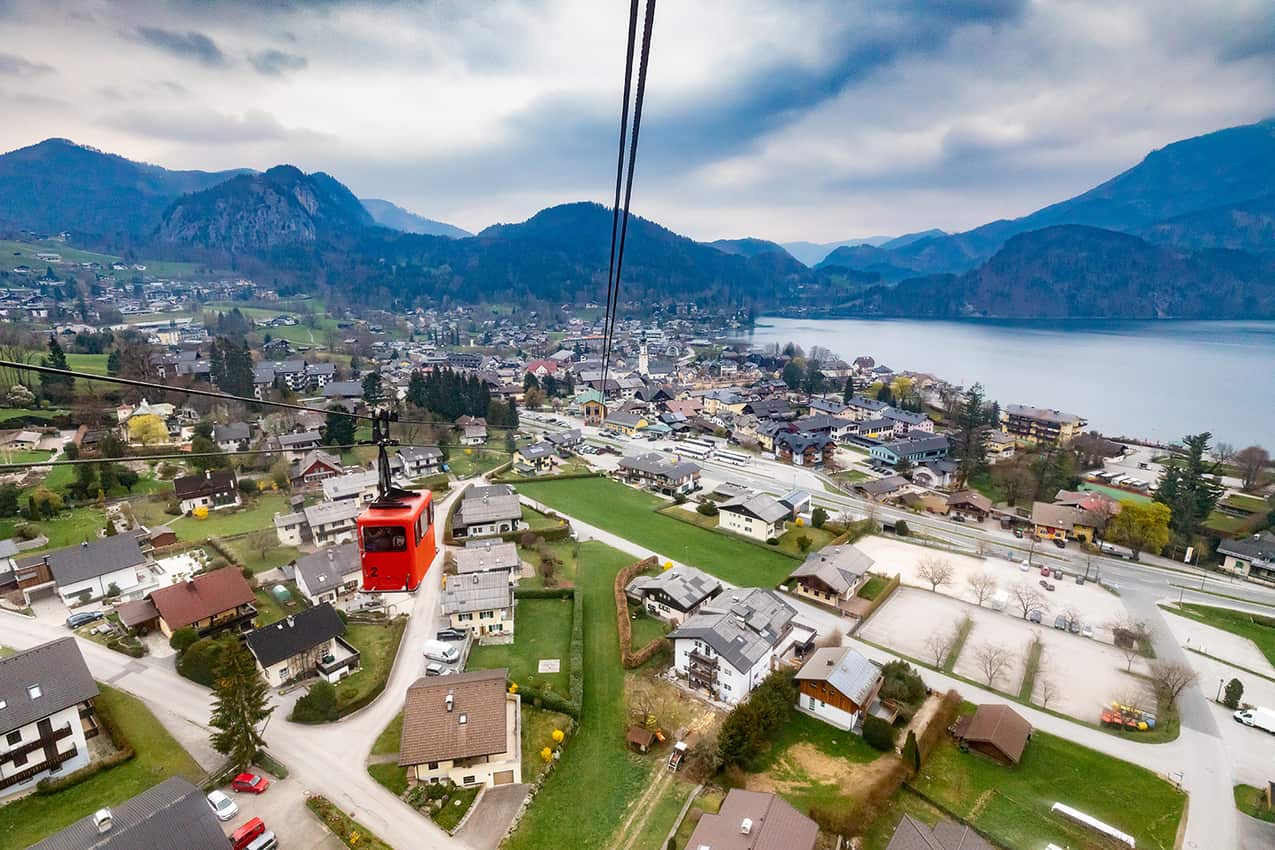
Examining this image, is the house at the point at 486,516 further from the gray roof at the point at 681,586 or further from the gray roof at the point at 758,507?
the gray roof at the point at 758,507

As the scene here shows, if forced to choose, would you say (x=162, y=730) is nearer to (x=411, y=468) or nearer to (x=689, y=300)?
(x=411, y=468)

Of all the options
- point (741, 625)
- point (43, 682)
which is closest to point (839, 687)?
point (741, 625)

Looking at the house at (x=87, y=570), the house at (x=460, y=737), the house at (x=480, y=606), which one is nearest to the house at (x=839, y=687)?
the house at (x=460, y=737)

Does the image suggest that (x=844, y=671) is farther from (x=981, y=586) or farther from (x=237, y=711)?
(x=237, y=711)

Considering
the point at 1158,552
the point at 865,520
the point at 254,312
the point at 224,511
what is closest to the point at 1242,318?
the point at 1158,552

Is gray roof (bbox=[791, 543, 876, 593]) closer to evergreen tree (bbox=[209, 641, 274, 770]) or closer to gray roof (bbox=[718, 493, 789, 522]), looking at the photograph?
gray roof (bbox=[718, 493, 789, 522])

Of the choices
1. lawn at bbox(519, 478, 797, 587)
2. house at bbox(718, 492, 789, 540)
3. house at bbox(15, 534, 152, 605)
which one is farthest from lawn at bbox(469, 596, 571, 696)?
house at bbox(15, 534, 152, 605)
